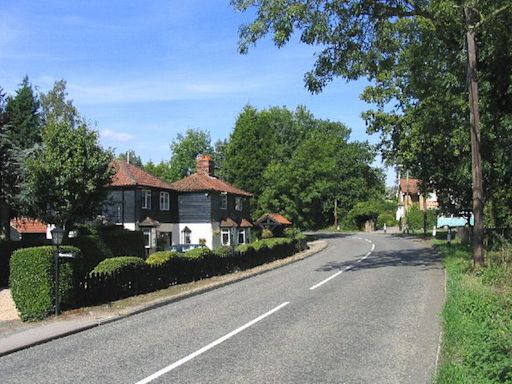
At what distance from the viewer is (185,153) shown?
98.3 metres

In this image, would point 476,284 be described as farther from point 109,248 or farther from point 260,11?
point 109,248

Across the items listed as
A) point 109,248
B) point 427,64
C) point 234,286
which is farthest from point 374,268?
point 109,248

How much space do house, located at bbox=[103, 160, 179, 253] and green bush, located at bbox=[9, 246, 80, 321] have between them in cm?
2936

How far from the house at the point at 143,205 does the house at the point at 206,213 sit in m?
1.40

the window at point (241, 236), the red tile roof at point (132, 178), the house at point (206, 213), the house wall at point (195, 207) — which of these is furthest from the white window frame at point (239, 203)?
the red tile roof at point (132, 178)

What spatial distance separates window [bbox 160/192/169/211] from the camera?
49.6 meters

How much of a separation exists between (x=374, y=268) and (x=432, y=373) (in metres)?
16.2

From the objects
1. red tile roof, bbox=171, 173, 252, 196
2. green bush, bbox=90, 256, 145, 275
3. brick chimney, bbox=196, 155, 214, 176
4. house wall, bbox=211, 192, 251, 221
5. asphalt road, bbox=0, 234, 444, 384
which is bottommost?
asphalt road, bbox=0, 234, 444, 384

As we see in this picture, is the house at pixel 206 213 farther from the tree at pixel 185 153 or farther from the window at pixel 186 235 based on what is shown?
the tree at pixel 185 153

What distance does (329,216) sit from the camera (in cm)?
9988

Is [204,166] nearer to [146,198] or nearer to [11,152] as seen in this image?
[146,198]

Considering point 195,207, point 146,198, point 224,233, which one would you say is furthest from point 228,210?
point 146,198

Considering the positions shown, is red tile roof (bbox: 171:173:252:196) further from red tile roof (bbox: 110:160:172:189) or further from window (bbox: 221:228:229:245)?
window (bbox: 221:228:229:245)

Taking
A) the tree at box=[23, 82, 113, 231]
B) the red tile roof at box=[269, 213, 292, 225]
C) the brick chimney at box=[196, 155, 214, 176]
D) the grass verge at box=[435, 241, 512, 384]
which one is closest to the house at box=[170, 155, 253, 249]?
the brick chimney at box=[196, 155, 214, 176]
